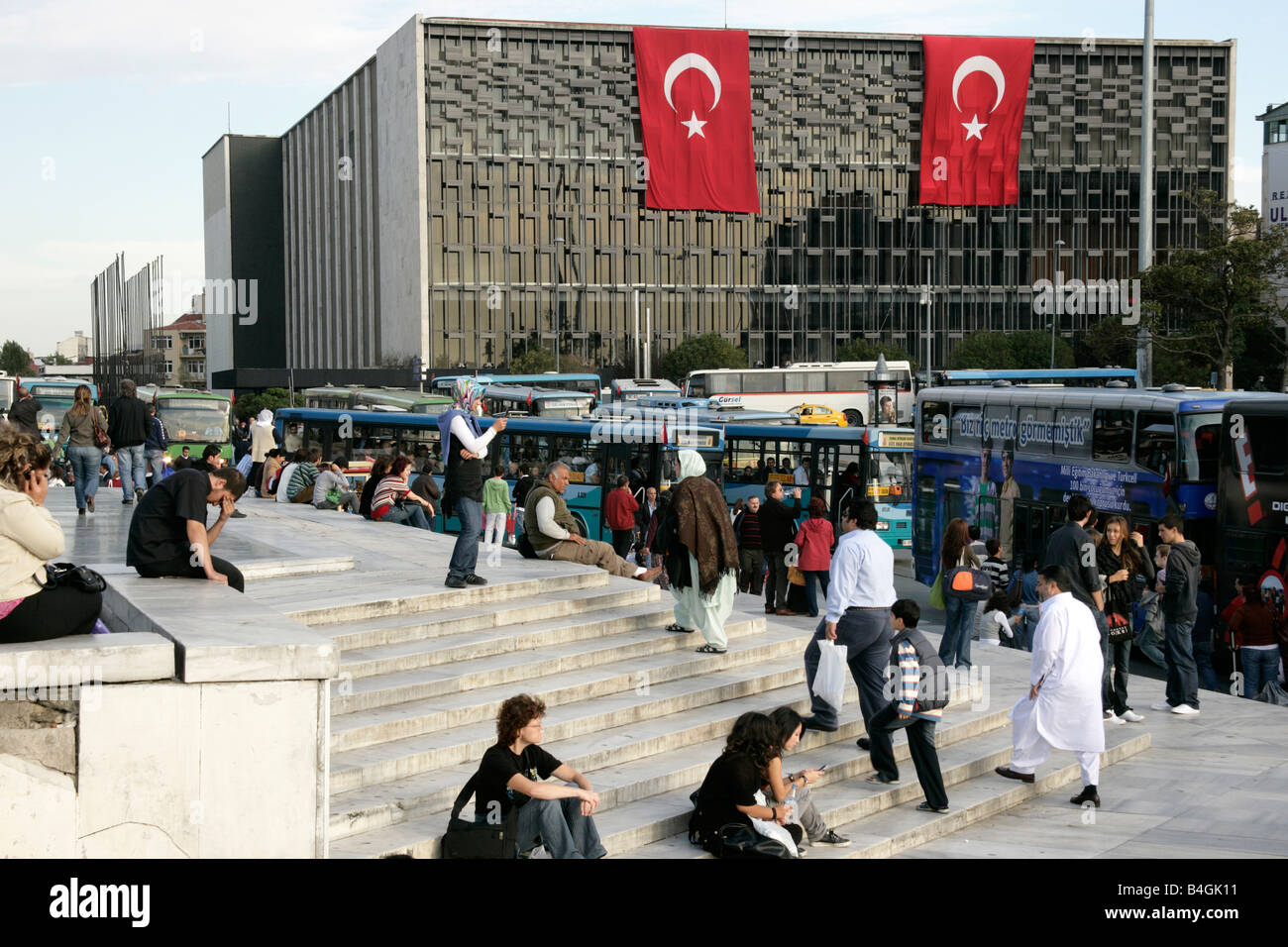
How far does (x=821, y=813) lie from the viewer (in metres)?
8.77

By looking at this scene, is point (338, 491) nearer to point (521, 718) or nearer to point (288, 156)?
point (521, 718)

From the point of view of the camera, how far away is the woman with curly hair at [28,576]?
6.25 m

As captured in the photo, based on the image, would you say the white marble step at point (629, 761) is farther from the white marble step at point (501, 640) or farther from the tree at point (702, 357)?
the tree at point (702, 357)

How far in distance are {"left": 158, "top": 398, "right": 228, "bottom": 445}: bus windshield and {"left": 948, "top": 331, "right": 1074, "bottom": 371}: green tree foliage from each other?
143 feet

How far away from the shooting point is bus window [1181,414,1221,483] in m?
16.0

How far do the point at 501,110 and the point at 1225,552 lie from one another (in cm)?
7232

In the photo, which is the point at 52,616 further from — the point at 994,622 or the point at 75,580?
the point at 994,622

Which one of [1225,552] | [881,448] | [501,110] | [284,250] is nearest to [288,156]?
[284,250]

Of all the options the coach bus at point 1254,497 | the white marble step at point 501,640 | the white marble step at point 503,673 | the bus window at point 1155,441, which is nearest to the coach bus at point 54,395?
the white marble step at point 501,640

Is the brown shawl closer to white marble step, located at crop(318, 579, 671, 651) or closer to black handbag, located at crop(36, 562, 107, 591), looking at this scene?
white marble step, located at crop(318, 579, 671, 651)

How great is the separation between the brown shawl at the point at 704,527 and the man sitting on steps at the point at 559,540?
2.45 metres

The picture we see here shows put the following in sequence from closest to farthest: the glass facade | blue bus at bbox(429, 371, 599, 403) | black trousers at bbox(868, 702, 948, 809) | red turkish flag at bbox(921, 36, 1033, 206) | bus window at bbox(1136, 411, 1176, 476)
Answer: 1. black trousers at bbox(868, 702, 948, 809)
2. bus window at bbox(1136, 411, 1176, 476)
3. blue bus at bbox(429, 371, 599, 403)
4. red turkish flag at bbox(921, 36, 1033, 206)
5. the glass facade

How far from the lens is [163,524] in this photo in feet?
27.9

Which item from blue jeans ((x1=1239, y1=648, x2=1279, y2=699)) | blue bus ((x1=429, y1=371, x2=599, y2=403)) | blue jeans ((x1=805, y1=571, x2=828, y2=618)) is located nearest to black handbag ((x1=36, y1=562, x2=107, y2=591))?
blue jeans ((x1=805, y1=571, x2=828, y2=618))
